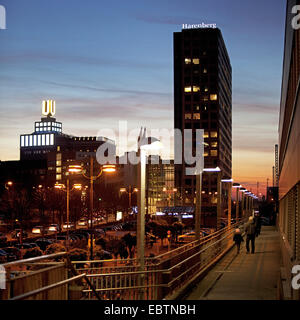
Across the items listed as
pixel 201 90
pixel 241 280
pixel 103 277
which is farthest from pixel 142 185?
pixel 201 90

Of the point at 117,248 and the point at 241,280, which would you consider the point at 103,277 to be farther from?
the point at 117,248

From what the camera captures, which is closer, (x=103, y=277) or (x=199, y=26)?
(x=103, y=277)

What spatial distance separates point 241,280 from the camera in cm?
1873

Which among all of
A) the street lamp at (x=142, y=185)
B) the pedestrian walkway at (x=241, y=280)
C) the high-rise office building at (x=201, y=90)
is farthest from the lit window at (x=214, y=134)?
the street lamp at (x=142, y=185)

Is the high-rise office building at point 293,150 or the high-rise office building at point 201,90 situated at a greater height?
the high-rise office building at point 201,90

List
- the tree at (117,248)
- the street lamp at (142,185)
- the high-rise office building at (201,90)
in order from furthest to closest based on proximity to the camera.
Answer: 1. the high-rise office building at (201,90)
2. the tree at (117,248)
3. the street lamp at (142,185)

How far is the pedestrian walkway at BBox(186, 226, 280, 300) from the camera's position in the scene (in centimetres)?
1547

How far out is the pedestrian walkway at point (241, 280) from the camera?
1547 cm

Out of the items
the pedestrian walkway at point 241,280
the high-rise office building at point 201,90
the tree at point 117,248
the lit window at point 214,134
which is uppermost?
the high-rise office building at point 201,90

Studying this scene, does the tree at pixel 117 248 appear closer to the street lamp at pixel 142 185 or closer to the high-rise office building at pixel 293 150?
the high-rise office building at pixel 293 150

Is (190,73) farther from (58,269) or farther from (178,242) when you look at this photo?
(58,269)

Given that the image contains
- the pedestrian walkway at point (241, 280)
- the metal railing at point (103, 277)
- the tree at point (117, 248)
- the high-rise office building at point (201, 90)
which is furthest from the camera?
the high-rise office building at point (201, 90)

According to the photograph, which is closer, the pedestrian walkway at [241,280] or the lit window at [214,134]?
the pedestrian walkway at [241,280]
